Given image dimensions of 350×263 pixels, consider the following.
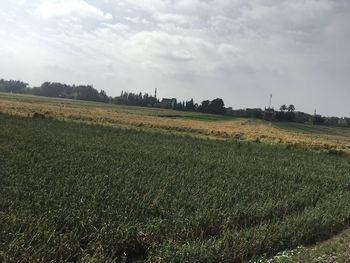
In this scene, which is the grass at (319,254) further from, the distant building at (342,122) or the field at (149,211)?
the distant building at (342,122)

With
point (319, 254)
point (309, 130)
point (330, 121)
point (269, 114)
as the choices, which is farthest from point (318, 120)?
point (319, 254)

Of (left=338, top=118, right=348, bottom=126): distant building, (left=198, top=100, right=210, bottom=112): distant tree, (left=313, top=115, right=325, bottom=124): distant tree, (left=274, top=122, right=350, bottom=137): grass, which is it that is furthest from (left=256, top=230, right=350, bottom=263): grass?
(left=338, top=118, right=348, bottom=126): distant building

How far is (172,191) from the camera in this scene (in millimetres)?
13414

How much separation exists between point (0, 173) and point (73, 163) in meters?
3.86

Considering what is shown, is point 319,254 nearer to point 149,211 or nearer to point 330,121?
point 149,211

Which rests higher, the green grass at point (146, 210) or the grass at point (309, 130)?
the green grass at point (146, 210)

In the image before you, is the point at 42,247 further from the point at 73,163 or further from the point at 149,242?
the point at 73,163

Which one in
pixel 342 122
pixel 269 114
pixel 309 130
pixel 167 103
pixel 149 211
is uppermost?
pixel 167 103

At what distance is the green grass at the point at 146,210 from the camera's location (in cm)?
801

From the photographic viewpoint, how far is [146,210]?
1066cm

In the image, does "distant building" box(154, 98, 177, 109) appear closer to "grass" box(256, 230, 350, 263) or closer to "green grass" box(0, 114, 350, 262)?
"green grass" box(0, 114, 350, 262)

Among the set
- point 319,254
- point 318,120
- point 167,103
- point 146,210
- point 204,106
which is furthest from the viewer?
point 167,103

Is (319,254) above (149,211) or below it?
below

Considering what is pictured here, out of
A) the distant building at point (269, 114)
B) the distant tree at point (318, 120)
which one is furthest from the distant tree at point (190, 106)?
the distant tree at point (318, 120)
